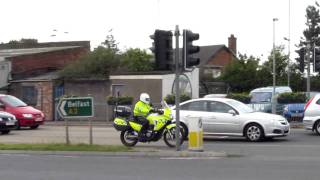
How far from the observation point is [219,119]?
21.8m

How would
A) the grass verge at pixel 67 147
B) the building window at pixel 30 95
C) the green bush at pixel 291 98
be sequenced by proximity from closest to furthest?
the grass verge at pixel 67 147 < the green bush at pixel 291 98 < the building window at pixel 30 95

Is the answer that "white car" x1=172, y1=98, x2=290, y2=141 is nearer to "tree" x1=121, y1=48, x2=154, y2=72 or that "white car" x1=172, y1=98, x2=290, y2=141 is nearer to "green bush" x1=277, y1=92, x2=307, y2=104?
"green bush" x1=277, y1=92, x2=307, y2=104

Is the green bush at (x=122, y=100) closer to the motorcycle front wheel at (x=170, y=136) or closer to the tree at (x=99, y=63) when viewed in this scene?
the tree at (x=99, y=63)

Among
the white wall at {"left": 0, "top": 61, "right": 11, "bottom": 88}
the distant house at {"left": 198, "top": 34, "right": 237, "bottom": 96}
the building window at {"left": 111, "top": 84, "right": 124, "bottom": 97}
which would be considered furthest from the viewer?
the distant house at {"left": 198, "top": 34, "right": 237, "bottom": 96}

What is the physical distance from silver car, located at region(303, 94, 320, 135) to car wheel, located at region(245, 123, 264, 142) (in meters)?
3.11

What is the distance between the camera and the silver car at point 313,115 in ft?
77.2

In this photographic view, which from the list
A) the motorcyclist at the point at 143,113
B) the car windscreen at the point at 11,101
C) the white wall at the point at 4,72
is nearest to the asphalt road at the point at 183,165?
the motorcyclist at the point at 143,113

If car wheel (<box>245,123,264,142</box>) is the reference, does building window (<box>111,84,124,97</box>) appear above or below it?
above

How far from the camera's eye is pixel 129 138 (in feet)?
64.7

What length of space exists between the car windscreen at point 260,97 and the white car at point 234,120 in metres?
14.5

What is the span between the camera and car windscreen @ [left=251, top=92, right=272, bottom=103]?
36.6 metres

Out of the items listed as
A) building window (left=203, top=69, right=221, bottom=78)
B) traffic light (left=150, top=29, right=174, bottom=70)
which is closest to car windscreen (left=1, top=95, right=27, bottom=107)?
traffic light (left=150, top=29, right=174, bottom=70)

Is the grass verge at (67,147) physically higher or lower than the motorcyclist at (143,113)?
lower

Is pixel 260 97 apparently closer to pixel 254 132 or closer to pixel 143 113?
pixel 254 132
